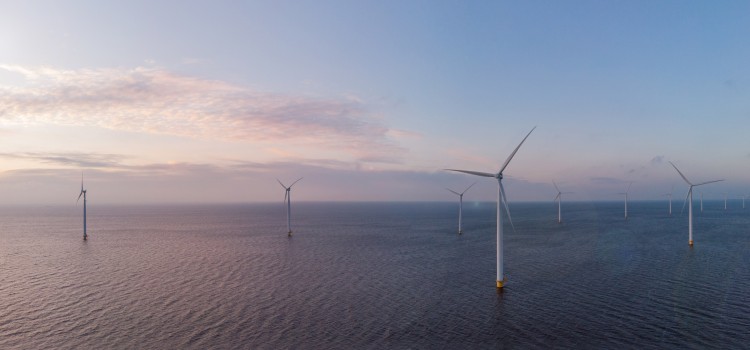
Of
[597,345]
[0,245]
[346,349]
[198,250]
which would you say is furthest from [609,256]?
[0,245]

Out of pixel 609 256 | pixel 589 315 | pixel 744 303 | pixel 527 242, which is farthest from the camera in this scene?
pixel 527 242

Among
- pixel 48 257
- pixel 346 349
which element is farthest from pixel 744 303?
pixel 48 257

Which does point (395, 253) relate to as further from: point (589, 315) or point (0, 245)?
point (0, 245)

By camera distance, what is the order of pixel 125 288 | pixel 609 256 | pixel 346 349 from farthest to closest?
pixel 609 256
pixel 125 288
pixel 346 349

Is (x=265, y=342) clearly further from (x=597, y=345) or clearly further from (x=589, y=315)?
(x=589, y=315)

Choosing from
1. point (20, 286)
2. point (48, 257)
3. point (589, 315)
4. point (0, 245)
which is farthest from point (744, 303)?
point (0, 245)

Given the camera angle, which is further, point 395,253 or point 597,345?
point 395,253

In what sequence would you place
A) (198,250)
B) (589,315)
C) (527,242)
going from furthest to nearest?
(527,242), (198,250), (589,315)

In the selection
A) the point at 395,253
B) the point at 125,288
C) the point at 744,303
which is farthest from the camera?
the point at 395,253

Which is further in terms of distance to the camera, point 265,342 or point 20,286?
point 20,286
